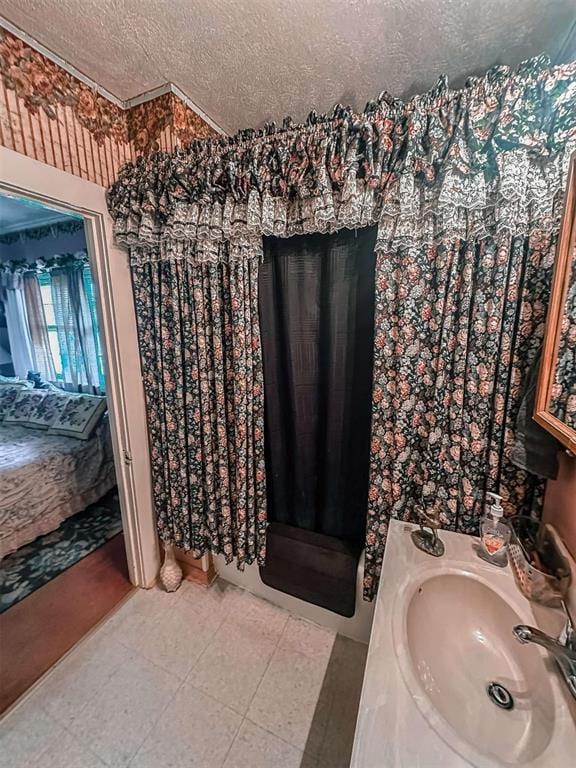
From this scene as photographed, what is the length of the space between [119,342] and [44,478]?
56.8 inches

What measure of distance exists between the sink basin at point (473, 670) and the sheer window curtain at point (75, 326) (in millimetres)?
3575

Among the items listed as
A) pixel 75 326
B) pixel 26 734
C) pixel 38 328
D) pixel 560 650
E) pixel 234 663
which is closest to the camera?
pixel 560 650

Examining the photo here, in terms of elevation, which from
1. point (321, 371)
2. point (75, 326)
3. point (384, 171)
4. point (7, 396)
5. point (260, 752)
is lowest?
point (260, 752)

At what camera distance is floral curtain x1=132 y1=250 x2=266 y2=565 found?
1409mm

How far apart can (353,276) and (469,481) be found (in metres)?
0.95

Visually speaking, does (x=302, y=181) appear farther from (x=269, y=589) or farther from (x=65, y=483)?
(x=65, y=483)

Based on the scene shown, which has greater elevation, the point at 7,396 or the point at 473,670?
the point at 7,396

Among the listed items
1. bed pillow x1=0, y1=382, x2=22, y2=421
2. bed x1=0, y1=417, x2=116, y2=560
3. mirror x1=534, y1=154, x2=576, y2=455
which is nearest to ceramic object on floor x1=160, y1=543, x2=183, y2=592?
bed x1=0, y1=417, x2=116, y2=560

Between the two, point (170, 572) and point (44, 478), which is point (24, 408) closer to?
point (44, 478)

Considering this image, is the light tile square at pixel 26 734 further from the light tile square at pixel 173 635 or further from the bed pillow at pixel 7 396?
the bed pillow at pixel 7 396

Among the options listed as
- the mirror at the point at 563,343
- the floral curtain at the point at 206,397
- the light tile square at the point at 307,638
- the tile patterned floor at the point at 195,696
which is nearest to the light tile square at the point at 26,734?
the tile patterned floor at the point at 195,696

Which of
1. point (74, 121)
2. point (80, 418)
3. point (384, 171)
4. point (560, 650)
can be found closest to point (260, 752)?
point (560, 650)

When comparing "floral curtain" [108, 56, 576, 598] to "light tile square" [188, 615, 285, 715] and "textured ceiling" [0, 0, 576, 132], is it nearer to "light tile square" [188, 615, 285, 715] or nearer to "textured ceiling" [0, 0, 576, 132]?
"textured ceiling" [0, 0, 576, 132]

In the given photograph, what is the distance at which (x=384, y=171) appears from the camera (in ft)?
3.52
